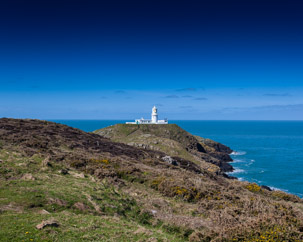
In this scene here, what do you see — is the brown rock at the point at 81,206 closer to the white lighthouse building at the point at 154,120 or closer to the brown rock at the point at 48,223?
the brown rock at the point at 48,223

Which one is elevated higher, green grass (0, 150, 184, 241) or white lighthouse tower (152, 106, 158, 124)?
white lighthouse tower (152, 106, 158, 124)

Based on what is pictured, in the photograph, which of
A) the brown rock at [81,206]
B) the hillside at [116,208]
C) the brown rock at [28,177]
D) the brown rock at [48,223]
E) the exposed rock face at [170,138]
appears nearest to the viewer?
the brown rock at [48,223]

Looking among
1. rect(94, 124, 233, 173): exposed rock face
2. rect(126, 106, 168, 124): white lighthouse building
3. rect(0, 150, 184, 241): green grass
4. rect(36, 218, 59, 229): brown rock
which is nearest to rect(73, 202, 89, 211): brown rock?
rect(0, 150, 184, 241): green grass

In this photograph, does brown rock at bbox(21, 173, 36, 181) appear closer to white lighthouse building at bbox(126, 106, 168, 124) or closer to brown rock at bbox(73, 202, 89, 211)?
brown rock at bbox(73, 202, 89, 211)

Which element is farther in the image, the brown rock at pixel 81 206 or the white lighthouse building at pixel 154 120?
the white lighthouse building at pixel 154 120

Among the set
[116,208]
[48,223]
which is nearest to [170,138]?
[116,208]

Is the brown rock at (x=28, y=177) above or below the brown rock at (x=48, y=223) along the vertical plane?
above

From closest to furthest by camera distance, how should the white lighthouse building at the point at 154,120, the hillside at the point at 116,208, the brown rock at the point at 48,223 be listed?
1. the brown rock at the point at 48,223
2. the hillside at the point at 116,208
3. the white lighthouse building at the point at 154,120

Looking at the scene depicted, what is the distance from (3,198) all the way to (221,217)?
41.9ft

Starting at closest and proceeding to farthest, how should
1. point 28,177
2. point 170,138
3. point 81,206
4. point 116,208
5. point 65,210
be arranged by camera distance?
point 65,210
point 81,206
point 116,208
point 28,177
point 170,138

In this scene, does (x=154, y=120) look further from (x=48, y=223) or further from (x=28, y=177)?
(x=48, y=223)

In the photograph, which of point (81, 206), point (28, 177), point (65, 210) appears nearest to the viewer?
point (65, 210)

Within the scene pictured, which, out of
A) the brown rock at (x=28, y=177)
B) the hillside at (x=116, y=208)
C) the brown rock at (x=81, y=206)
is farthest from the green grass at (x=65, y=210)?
the brown rock at (x=28, y=177)

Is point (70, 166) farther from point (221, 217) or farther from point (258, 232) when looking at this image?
point (258, 232)
